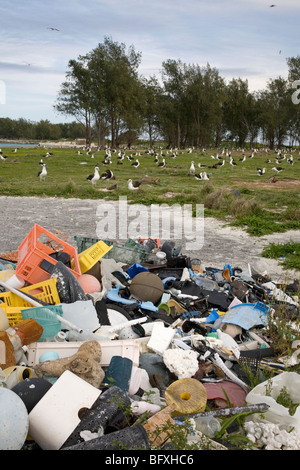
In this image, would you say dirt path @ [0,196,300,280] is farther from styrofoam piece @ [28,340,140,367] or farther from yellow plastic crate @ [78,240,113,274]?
styrofoam piece @ [28,340,140,367]

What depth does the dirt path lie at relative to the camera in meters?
7.18

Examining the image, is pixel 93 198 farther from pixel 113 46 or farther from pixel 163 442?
pixel 113 46

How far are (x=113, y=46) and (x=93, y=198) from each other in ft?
132

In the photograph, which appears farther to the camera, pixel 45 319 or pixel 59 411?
pixel 45 319

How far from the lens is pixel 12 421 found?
2.23 meters

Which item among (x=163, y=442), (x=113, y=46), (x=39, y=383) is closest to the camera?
(x=163, y=442)

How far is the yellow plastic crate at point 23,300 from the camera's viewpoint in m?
3.47

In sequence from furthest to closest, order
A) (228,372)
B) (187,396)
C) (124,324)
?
(124,324), (228,372), (187,396)

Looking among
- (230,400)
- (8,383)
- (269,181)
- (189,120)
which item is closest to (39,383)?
(8,383)

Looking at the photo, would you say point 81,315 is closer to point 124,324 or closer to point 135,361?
point 124,324

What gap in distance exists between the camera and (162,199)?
12.5 metres

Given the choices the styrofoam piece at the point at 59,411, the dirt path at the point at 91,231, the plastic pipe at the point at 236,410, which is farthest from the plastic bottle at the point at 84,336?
the dirt path at the point at 91,231
